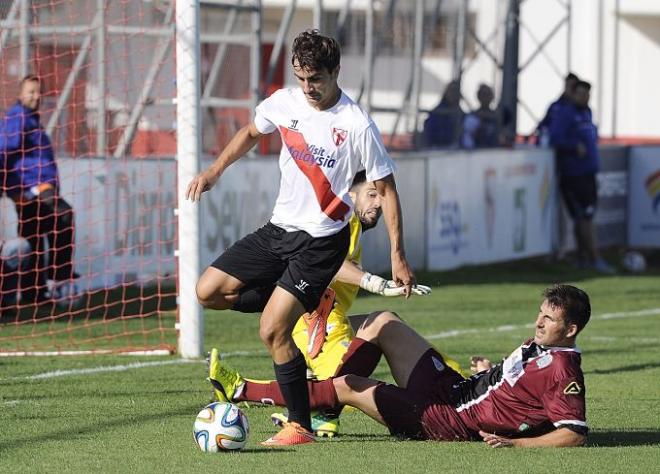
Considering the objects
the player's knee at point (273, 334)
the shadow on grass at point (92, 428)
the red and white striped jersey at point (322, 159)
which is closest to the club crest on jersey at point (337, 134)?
the red and white striped jersey at point (322, 159)

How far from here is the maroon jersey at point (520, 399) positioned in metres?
6.55

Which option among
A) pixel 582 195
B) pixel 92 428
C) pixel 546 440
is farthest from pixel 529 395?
pixel 582 195

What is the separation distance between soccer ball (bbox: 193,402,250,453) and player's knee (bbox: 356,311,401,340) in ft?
3.29

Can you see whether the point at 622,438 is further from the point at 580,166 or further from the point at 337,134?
the point at 580,166

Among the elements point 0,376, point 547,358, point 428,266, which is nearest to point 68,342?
point 0,376

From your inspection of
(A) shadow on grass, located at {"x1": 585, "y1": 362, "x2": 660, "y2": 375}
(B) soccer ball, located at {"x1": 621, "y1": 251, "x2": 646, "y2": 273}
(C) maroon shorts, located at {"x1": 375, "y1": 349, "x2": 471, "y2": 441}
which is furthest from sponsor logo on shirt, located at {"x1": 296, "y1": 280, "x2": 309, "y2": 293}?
(B) soccer ball, located at {"x1": 621, "y1": 251, "x2": 646, "y2": 273}

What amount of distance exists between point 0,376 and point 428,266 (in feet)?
27.5

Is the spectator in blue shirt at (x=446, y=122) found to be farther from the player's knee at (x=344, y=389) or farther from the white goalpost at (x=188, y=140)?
the player's knee at (x=344, y=389)

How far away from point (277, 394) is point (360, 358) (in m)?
0.47

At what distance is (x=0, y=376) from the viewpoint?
30.0 ft

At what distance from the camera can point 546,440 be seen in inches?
262

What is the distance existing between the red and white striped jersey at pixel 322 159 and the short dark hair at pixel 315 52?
0.30m

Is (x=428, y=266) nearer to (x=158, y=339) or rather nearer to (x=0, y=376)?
(x=158, y=339)

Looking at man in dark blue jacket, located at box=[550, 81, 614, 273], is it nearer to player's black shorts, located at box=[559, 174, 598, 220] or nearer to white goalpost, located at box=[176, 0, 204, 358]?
player's black shorts, located at box=[559, 174, 598, 220]
